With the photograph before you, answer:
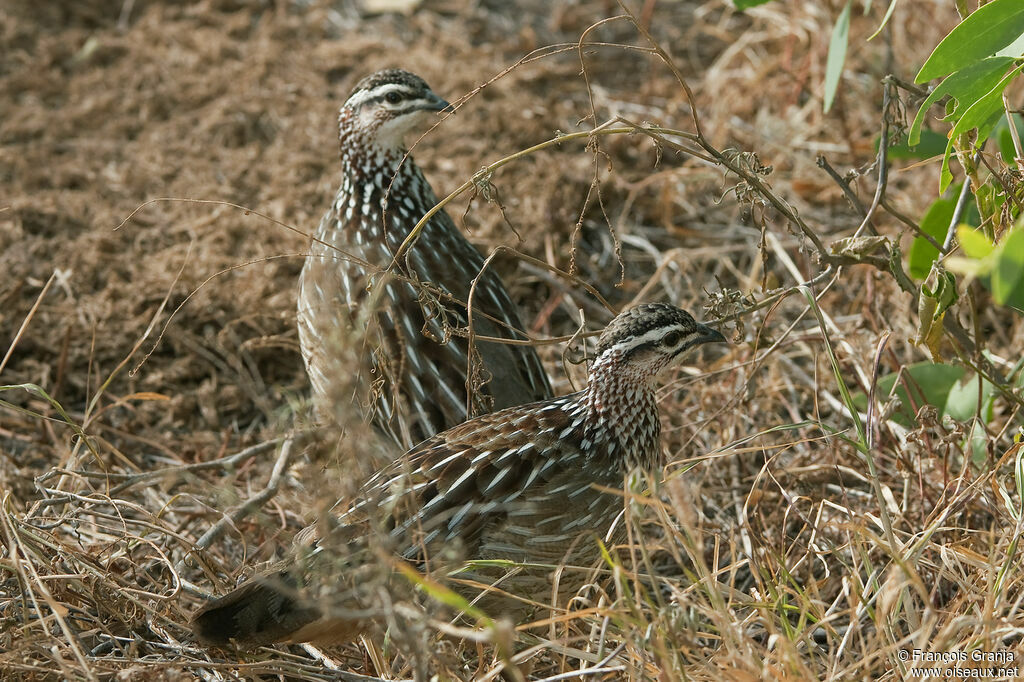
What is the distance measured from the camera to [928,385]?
3998 millimetres

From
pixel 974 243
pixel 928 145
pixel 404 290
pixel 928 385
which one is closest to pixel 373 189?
pixel 404 290

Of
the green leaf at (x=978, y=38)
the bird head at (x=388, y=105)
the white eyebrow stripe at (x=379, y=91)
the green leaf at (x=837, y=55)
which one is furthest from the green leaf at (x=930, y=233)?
the white eyebrow stripe at (x=379, y=91)

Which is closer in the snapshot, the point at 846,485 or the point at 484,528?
the point at 484,528

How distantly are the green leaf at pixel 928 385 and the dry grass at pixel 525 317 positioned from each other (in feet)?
0.50

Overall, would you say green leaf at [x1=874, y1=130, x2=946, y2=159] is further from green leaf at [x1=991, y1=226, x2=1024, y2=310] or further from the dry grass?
green leaf at [x1=991, y1=226, x2=1024, y2=310]

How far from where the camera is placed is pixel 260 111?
6.57 meters

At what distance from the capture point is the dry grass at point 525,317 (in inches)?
125

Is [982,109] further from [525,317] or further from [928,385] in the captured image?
[525,317]

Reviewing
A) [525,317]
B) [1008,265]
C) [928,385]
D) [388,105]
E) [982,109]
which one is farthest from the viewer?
[525,317]

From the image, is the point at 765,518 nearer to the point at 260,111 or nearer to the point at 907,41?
the point at 907,41

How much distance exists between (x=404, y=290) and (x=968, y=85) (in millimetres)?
2096

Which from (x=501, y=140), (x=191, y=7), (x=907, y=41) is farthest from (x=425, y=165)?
(x=907, y=41)

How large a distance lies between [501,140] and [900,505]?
3.28 metres

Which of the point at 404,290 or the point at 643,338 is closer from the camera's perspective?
the point at 643,338
